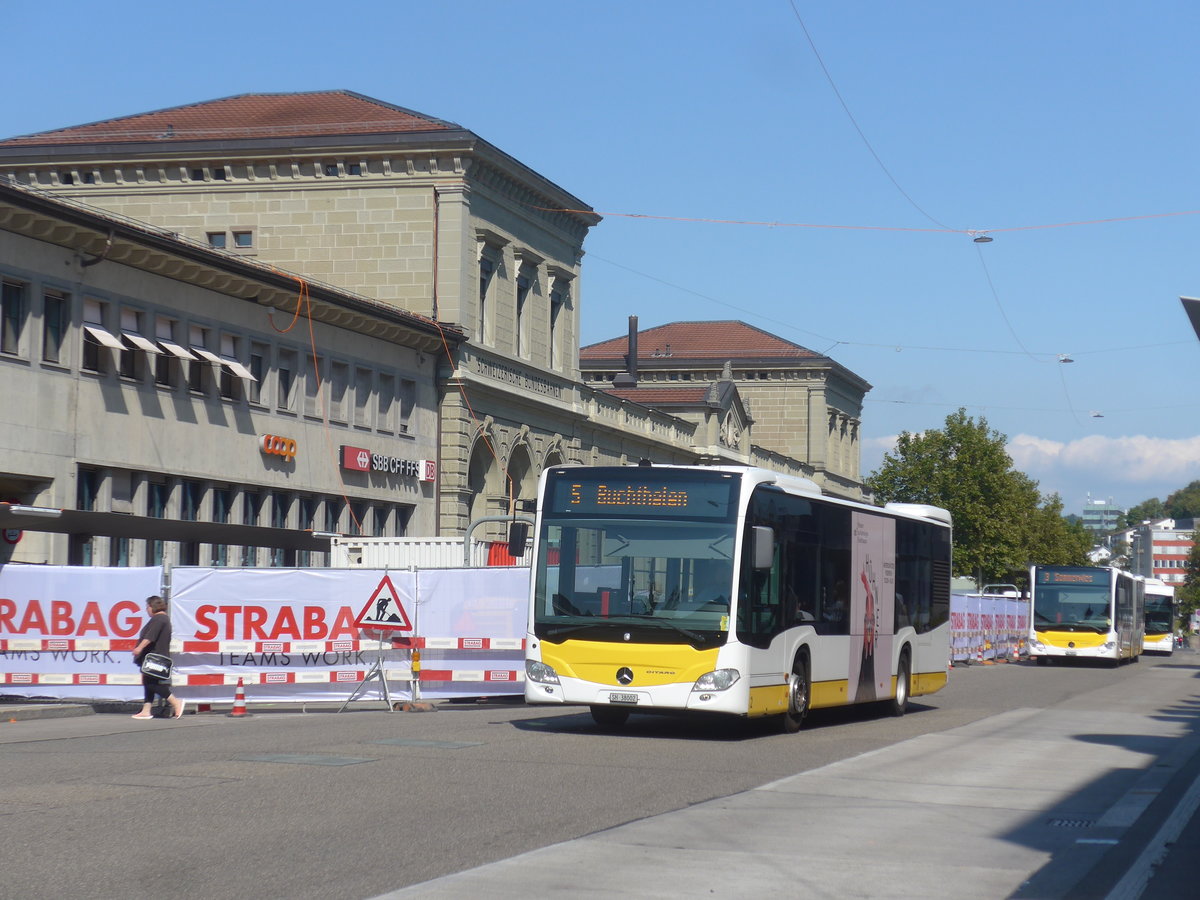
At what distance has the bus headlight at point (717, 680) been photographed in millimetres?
17547

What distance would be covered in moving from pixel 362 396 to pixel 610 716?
22983mm

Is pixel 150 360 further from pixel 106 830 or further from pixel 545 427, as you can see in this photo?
pixel 106 830

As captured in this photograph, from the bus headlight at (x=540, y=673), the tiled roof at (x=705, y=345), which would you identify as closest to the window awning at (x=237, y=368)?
the bus headlight at (x=540, y=673)

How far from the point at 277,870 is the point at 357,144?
3923 cm

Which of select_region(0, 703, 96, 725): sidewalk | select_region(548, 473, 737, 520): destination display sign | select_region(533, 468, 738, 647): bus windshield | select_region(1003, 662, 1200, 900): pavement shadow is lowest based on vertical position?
select_region(0, 703, 96, 725): sidewalk

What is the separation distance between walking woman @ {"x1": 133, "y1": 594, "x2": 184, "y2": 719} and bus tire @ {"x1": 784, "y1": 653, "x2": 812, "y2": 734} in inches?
310

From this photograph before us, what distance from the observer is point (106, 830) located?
9984 mm

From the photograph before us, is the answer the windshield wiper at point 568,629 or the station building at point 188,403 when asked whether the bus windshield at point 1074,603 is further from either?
the windshield wiper at point 568,629

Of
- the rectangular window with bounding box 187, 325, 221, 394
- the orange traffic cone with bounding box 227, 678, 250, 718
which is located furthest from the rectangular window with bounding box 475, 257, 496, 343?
the orange traffic cone with bounding box 227, 678, 250, 718

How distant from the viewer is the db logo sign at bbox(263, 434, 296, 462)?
36844mm

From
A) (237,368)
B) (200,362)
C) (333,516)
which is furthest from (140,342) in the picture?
(333,516)

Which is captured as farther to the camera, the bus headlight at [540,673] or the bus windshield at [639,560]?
the bus headlight at [540,673]

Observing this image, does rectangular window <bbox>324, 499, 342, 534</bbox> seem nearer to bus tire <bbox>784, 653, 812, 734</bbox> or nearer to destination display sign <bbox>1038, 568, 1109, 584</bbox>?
bus tire <bbox>784, 653, 812, 734</bbox>

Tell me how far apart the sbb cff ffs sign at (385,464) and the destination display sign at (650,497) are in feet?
73.2
